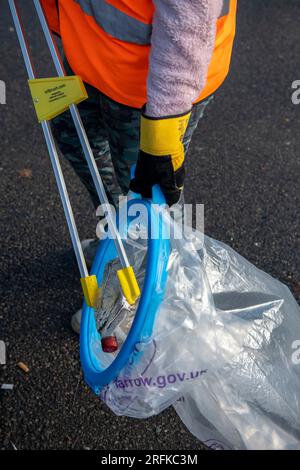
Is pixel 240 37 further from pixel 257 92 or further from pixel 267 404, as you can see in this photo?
pixel 267 404

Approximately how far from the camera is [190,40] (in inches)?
50.9

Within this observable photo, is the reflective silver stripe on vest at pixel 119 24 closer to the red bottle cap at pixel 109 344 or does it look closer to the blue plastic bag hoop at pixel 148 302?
the blue plastic bag hoop at pixel 148 302

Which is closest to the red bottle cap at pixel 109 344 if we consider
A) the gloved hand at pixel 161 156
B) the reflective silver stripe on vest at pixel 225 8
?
the gloved hand at pixel 161 156

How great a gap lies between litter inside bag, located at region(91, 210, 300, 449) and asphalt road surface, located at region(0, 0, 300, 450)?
506mm

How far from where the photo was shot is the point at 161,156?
57.1 inches

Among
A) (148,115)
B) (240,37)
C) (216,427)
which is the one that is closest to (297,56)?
Result: (240,37)

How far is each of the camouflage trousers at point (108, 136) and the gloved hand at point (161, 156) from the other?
22 cm

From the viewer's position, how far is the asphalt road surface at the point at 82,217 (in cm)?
197

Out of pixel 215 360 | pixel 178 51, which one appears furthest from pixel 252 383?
pixel 178 51

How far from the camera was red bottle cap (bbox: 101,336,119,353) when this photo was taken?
4.78 ft

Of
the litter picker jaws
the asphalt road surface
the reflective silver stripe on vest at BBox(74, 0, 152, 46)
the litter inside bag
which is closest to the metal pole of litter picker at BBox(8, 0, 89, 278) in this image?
the litter picker jaws

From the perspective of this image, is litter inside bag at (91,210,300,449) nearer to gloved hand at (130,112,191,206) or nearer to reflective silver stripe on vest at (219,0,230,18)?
gloved hand at (130,112,191,206)

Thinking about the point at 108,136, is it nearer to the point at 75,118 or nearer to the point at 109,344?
the point at 75,118

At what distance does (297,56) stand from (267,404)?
3.11m
